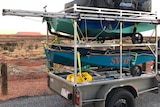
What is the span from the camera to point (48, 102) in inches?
249

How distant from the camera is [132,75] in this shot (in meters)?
5.19

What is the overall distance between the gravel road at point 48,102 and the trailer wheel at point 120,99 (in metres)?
1.31

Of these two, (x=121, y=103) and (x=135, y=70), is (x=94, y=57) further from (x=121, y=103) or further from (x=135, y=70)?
(x=121, y=103)

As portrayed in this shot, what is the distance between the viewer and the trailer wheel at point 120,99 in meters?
4.71

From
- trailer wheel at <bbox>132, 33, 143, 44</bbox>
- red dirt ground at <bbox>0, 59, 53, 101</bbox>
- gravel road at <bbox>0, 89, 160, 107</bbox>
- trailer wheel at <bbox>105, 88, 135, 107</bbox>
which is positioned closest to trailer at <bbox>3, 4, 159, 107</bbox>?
trailer wheel at <bbox>105, 88, 135, 107</bbox>

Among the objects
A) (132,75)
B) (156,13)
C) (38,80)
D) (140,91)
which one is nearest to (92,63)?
(132,75)

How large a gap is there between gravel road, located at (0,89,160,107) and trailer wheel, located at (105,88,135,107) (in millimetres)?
1311

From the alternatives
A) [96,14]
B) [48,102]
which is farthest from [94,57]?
[48,102]

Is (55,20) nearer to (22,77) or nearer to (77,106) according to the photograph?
(77,106)

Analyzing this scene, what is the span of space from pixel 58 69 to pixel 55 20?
1.30 metres

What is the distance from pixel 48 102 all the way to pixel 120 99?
2250 mm

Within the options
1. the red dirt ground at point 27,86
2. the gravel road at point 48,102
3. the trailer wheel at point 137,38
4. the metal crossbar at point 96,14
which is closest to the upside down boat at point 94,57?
the trailer wheel at point 137,38

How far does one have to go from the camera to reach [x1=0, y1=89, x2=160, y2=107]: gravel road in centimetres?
611

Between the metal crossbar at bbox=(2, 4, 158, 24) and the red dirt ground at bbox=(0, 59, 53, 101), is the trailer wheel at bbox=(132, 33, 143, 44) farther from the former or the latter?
the red dirt ground at bbox=(0, 59, 53, 101)
